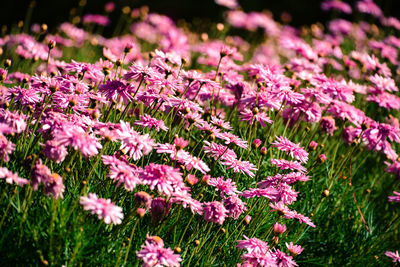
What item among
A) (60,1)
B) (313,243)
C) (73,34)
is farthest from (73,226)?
(60,1)

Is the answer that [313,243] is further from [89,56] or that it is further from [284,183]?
[89,56]

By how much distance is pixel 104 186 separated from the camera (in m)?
2.25

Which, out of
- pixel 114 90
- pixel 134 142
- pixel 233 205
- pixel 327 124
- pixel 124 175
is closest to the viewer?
pixel 124 175

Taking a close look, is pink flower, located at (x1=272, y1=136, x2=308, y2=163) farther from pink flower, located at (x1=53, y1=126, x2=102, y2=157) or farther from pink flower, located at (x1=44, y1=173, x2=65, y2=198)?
pink flower, located at (x1=44, y1=173, x2=65, y2=198)

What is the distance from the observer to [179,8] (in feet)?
29.1

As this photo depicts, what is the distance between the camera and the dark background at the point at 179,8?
7.90m

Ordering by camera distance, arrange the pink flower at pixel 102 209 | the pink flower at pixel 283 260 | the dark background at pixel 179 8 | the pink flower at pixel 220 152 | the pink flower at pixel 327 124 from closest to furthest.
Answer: the pink flower at pixel 102 209
the pink flower at pixel 283 260
the pink flower at pixel 220 152
the pink flower at pixel 327 124
the dark background at pixel 179 8

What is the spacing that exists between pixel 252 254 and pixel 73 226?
750 millimetres

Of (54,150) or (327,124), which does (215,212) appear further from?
(327,124)

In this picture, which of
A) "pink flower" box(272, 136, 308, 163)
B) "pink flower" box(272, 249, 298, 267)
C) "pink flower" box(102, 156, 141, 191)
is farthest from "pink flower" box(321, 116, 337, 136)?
"pink flower" box(102, 156, 141, 191)

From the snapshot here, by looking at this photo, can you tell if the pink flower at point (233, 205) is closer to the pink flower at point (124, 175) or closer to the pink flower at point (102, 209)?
the pink flower at point (124, 175)

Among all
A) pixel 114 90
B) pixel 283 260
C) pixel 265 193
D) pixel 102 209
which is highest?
pixel 114 90

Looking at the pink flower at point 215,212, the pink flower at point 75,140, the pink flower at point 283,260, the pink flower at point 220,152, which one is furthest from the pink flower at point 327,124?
the pink flower at point 75,140

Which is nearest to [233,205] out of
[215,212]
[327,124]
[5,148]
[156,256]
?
[215,212]
